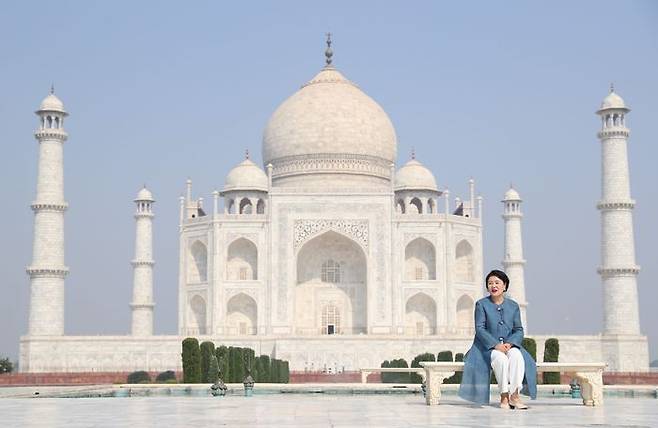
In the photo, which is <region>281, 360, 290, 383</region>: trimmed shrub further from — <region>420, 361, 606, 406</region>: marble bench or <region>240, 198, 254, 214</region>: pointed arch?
<region>420, 361, 606, 406</region>: marble bench

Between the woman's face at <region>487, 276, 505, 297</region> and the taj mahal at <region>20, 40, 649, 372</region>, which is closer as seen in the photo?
the woman's face at <region>487, 276, 505, 297</region>

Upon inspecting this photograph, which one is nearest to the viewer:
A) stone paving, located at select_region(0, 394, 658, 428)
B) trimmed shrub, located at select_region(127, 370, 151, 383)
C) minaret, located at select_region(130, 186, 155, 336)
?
stone paving, located at select_region(0, 394, 658, 428)

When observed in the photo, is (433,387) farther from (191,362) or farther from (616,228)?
(616,228)

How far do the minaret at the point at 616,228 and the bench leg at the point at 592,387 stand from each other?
21925 millimetres

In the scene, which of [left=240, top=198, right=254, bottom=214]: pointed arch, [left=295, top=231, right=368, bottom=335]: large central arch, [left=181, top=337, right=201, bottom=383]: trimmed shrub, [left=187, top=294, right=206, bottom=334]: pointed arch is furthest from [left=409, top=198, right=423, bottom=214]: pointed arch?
[left=181, top=337, right=201, bottom=383]: trimmed shrub

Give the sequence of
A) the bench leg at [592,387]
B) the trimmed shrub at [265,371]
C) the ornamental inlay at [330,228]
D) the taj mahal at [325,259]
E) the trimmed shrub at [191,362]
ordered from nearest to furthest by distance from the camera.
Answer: the bench leg at [592,387] → the trimmed shrub at [191,362] → the trimmed shrub at [265,371] → the taj mahal at [325,259] → the ornamental inlay at [330,228]

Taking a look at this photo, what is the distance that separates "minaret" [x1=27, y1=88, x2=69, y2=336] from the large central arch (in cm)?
732

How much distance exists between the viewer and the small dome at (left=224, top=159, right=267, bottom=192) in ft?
112

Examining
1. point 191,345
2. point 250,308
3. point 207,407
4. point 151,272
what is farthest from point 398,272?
point 207,407

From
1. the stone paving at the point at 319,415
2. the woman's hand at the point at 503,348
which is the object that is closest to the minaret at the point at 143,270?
the stone paving at the point at 319,415

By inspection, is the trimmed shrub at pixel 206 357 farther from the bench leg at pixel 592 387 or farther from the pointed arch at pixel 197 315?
the pointed arch at pixel 197 315

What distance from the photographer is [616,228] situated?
3009 cm

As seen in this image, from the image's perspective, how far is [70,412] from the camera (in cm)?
745

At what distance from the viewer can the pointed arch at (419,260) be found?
32438mm
